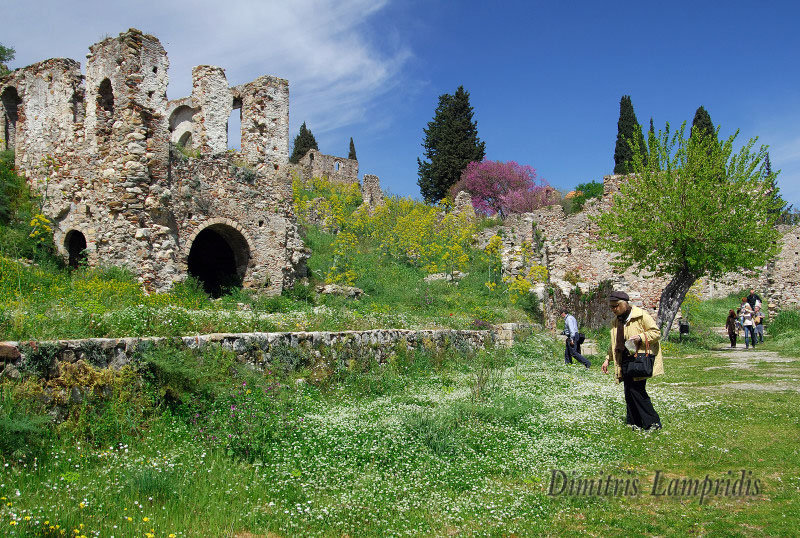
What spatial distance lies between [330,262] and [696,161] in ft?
42.6

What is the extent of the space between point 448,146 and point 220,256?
30.9m

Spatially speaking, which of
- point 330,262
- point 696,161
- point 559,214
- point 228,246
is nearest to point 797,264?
point 559,214

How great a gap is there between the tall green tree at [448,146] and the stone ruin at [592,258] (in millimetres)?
16292

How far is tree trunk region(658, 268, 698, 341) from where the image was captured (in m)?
18.6

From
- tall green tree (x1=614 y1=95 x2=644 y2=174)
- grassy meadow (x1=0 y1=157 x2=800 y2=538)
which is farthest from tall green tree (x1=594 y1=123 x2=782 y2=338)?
tall green tree (x1=614 y1=95 x2=644 y2=174)

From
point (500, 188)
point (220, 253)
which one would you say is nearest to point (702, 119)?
point (500, 188)

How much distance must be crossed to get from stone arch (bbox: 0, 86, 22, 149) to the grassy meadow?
41.5 feet

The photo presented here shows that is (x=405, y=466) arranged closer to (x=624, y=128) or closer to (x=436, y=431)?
(x=436, y=431)

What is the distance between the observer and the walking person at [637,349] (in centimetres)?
639

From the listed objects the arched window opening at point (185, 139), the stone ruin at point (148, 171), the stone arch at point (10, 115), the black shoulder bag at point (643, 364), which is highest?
the arched window opening at point (185, 139)

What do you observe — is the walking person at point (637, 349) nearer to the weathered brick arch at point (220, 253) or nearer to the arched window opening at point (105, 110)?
the weathered brick arch at point (220, 253)

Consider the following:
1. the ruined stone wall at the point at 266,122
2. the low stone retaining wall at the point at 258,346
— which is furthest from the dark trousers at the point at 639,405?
the ruined stone wall at the point at 266,122

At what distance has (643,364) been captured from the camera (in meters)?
6.30

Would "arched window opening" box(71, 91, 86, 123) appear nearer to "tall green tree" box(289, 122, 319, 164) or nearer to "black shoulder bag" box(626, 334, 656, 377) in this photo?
"black shoulder bag" box(626, 334, 656, 377)
